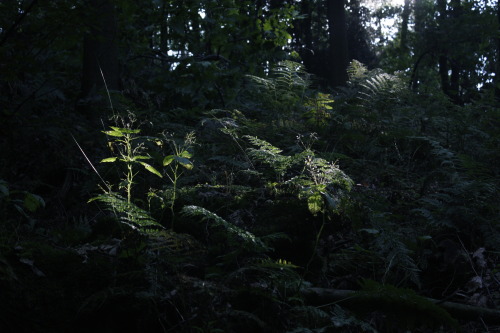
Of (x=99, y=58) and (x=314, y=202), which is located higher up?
(x=99, y=58)

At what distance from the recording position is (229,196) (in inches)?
155

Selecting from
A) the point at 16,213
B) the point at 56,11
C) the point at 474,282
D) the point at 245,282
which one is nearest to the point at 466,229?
the point at 474,282

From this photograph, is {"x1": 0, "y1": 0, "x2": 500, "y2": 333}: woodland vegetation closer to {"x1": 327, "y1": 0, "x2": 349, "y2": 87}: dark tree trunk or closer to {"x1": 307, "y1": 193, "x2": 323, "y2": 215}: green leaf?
{"x1": 307, "y1": 193, "x2": 323, "y2": 215}: green leaf

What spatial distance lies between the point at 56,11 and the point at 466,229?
14.5 ft

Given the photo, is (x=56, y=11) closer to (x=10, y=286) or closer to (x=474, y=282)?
(x=10, y=286)

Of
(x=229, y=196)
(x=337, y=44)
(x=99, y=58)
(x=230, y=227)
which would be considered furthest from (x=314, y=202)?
(x=337, y=44)

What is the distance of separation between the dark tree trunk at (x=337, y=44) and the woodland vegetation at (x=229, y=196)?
3.09 metres

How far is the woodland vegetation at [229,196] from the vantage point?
2.27 m

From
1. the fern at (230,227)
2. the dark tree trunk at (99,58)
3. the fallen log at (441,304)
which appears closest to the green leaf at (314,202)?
the fern at (230,227)

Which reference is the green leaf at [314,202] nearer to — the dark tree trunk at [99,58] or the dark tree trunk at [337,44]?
the dark tree trunk at [99,58]

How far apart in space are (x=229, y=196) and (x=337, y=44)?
8.59 m

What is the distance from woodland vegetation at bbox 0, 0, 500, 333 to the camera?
2.27 metres

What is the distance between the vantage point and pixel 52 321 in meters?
1.96

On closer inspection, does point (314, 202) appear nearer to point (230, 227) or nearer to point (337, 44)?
point (230, 227)
